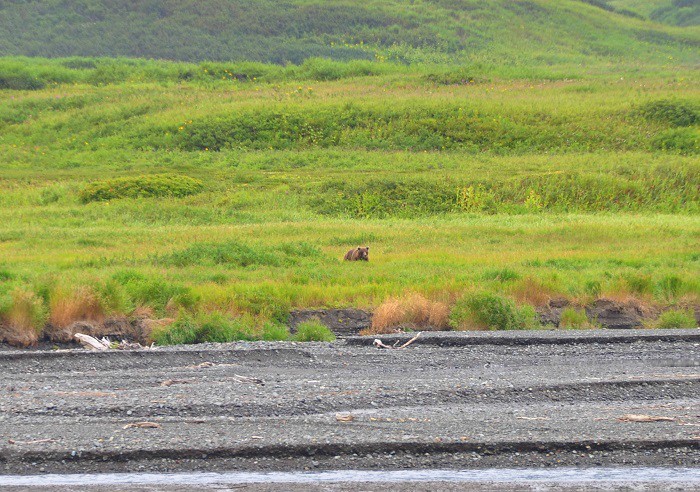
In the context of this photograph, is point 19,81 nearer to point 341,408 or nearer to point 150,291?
point 150,291

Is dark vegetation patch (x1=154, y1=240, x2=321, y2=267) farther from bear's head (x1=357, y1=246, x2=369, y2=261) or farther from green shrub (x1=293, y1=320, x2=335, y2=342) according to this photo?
green shrub (x1=293, y1=320, x2=335, y2=342)

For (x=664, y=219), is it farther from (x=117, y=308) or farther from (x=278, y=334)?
(x=117, y=308)

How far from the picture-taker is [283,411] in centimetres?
1052

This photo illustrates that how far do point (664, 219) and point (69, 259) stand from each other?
1743 cm

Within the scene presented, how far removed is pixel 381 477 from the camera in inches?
359

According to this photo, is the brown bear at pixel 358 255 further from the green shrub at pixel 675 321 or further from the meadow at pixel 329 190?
the green shrub at pixel 675 321

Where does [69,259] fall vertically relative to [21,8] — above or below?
below

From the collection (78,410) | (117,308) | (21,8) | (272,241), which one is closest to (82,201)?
(272,241)

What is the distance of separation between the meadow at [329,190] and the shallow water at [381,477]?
6427 mm

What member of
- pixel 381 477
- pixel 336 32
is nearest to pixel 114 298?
pixel 381 477

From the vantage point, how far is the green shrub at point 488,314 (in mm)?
16344

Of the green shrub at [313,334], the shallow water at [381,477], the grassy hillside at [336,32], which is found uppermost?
the grassy hillside at [336,32]

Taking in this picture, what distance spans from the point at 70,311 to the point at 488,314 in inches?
296

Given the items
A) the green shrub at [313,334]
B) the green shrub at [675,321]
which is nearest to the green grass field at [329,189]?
the green shrub at [313,334]
